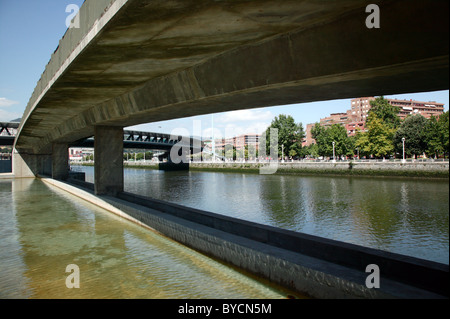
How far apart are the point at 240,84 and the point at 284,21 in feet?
7.44

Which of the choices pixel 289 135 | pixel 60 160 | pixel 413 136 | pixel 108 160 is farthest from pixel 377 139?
pixel 108 160

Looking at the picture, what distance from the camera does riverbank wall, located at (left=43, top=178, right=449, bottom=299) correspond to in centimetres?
573

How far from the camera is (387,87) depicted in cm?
687

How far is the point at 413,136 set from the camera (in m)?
50.4

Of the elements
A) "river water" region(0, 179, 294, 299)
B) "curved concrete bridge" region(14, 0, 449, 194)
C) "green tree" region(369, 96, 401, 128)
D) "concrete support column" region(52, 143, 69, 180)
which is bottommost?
"river water" region(0, 179, 294, 299)

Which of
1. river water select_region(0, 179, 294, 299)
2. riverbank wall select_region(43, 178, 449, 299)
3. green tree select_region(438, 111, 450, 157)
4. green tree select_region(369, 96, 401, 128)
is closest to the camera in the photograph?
green tree select_region(438, 111, 450, 157)

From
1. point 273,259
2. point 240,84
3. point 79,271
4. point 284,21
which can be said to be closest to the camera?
point 284,21

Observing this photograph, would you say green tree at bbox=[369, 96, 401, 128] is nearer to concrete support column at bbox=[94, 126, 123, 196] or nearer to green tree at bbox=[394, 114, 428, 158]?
green tree at bbox=[394, 114, 428, 158]

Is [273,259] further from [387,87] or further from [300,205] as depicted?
[300,205]

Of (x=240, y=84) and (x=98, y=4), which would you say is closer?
(x=98, y=4)

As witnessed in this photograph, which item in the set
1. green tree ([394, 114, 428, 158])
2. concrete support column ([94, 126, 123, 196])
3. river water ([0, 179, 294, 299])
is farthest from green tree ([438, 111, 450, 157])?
concrete support column ([94, 126, 123, 196])

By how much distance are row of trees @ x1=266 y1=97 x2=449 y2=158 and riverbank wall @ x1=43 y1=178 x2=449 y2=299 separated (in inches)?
1081

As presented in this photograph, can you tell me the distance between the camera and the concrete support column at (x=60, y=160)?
40.2 m

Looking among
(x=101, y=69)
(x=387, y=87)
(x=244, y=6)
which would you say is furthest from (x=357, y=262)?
(x=101, y=69)
